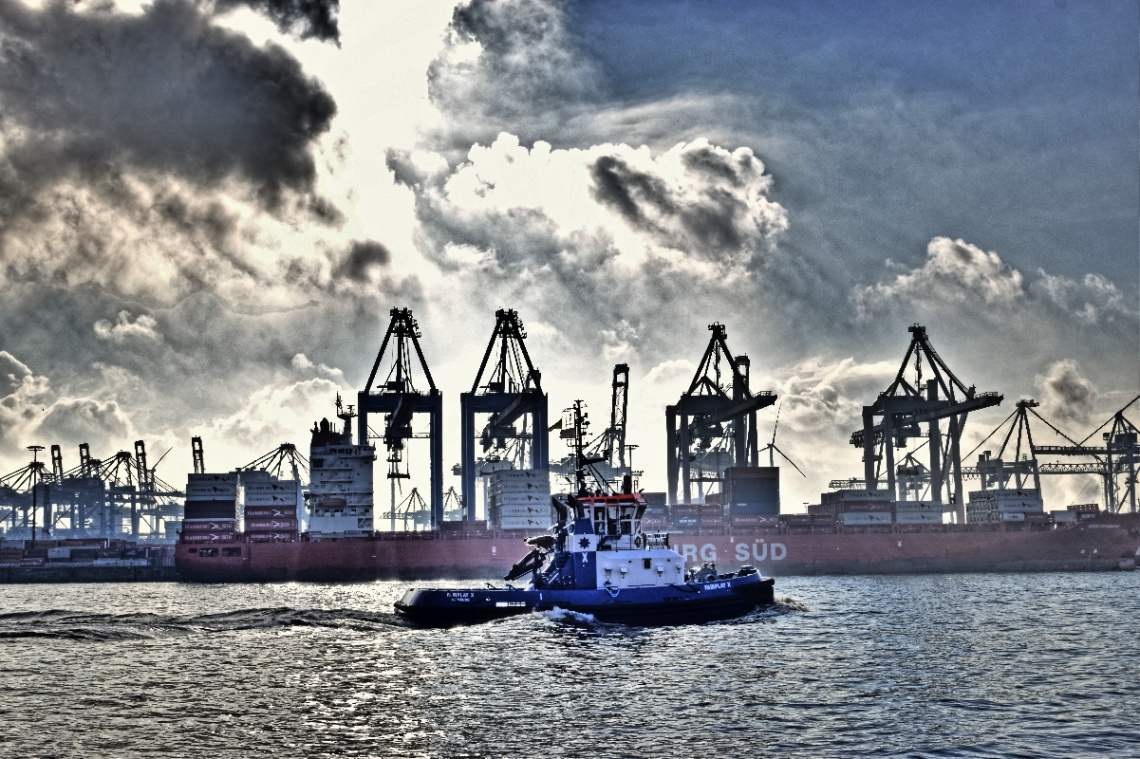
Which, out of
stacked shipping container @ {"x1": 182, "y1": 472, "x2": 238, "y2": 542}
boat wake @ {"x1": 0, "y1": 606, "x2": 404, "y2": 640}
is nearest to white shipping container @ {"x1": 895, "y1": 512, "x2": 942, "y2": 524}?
stacked shipping container @ {"x1": 182, "y1": 472, "x2": 238, "y2": 542}

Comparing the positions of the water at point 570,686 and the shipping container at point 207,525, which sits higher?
the shipping container at point 207,525

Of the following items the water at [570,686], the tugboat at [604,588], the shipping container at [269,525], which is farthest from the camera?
the shipping container at [269,525]

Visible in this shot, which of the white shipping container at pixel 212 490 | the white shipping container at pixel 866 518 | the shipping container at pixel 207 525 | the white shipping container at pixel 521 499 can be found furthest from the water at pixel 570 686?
the white shipping container at pixel 212 490

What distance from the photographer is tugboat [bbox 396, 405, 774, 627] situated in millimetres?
38812

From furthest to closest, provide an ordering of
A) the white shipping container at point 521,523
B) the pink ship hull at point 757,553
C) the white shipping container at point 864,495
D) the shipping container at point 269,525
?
1. the white shipping container at point 864,495
2. the white shipping container at point 521,523
3. the shipping container at point 269,525
4. the pink ship hull at point 757,553

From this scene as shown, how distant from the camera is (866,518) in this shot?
88.8 meters

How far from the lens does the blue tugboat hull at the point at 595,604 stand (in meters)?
38.6

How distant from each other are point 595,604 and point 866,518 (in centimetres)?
5604

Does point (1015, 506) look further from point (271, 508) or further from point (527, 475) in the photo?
point (271, 508)

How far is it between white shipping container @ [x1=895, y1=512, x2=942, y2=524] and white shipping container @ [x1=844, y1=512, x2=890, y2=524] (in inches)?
73.9

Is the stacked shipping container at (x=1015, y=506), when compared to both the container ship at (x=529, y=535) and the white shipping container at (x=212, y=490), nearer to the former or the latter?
the container ship at (x=529, y=535)

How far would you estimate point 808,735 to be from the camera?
21.5 meters

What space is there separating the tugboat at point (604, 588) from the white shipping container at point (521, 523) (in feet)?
149

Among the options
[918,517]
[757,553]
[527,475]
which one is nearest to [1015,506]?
[918,517]
